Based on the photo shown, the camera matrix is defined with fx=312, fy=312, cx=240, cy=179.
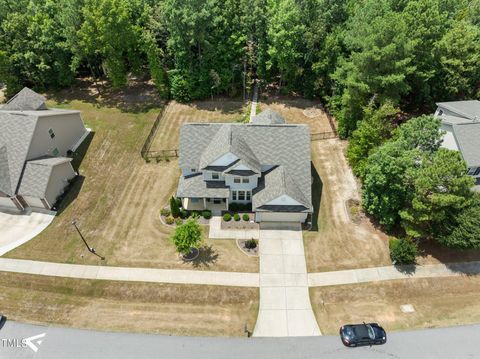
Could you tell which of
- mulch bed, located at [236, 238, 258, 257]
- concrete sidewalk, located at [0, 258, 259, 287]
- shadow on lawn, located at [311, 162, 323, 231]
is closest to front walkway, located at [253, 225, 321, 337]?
mulch bed, located at [236, 238, 258, 257]

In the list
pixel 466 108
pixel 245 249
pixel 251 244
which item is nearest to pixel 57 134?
pixel 245 249

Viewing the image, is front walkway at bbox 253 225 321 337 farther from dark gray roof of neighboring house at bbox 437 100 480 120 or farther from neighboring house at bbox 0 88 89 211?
dark gray roof of neighboring house at bbox 437 100 480 120

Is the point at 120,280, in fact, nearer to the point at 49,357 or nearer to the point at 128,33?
the point at 49,357

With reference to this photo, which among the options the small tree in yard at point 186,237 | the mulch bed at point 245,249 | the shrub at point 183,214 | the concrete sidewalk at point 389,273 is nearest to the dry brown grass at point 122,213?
the mulch bed at point 245,249

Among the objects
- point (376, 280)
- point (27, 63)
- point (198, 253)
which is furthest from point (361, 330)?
point (27, 63)

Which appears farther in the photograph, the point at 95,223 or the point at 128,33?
the point at 128,33

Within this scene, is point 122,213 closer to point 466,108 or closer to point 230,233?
point 230,233
